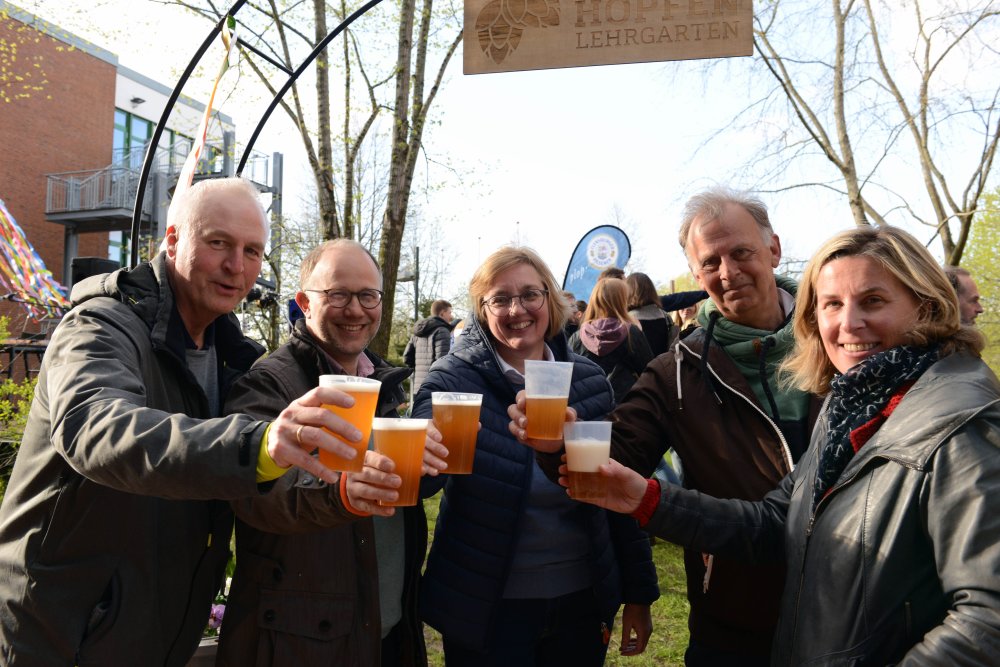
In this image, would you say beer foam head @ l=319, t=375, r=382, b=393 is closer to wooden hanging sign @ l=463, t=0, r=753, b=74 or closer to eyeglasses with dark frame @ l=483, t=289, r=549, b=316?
eyeglasses with dark frame @ l=483, t=289, r=549, b=316

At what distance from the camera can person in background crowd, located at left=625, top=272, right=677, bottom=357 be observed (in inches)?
253

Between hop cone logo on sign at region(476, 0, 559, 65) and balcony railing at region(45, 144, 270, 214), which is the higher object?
balcony railing at region(45, 144, 270, 214)

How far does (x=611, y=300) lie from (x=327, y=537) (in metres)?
3.95

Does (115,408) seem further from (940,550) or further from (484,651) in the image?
(940,550)

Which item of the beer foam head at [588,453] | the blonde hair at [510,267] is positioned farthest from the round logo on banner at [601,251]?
the beer foam head at [588,453]

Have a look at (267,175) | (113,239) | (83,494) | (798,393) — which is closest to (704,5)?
(798,393)

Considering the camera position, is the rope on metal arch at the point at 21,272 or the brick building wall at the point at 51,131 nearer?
the rope on metal arch at the point at 21,272

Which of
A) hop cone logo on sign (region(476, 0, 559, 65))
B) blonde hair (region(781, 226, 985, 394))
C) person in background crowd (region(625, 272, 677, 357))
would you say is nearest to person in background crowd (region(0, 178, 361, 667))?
blonde hair (region(781, 226, 985, 394))

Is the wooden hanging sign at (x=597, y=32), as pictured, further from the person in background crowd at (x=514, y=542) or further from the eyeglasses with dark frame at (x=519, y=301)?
the eyeglasses with dark frame at (x=519, y=301)

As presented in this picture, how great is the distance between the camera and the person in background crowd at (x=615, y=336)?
19.0ft

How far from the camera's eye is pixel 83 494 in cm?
192

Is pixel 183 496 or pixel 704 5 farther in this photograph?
pixel 704 5

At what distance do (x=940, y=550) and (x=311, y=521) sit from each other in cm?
150

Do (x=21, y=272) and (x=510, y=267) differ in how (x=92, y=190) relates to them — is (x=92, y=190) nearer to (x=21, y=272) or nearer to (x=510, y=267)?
(x=21, y=272)
